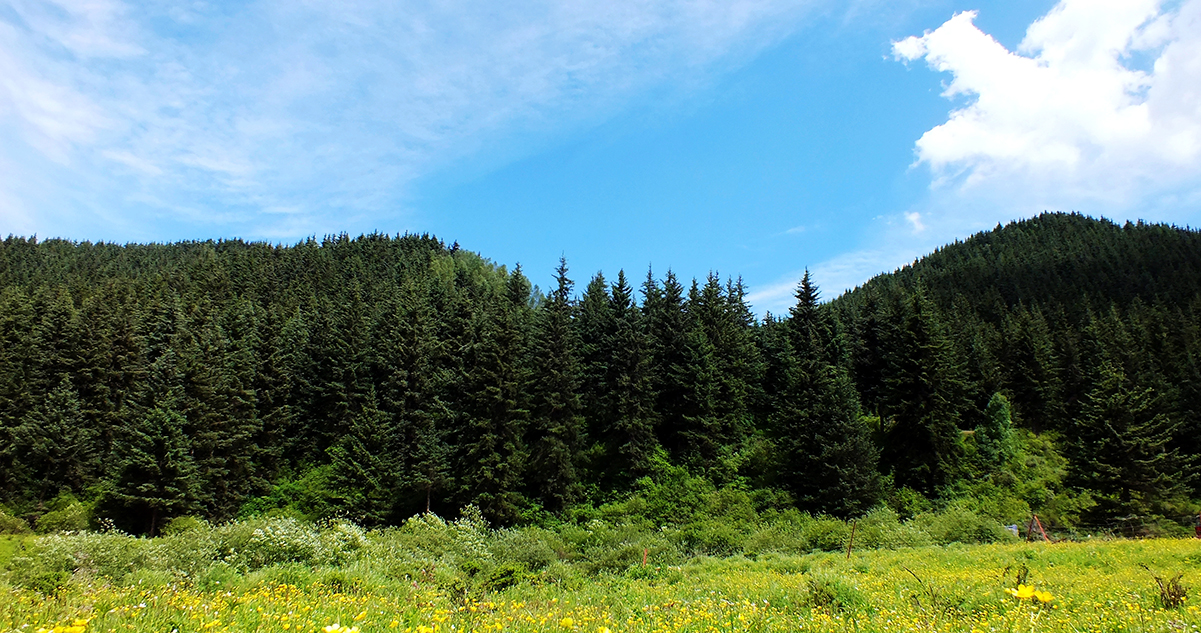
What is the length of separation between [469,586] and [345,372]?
155 ft

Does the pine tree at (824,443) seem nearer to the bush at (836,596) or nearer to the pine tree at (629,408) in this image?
the pine tree at (629,408)

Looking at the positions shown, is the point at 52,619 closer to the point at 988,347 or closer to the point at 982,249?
the point at 988,347

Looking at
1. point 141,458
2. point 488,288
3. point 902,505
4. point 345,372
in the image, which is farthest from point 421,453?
point 488,288

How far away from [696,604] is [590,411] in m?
44.7

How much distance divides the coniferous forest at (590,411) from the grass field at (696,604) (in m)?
25.4

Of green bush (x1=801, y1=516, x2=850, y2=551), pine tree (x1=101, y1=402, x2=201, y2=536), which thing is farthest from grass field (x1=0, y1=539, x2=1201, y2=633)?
pine tree (x1=101, y1=402, x2=201, y2=536)

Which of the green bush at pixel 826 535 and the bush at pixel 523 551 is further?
the green bush at pixel 826 535

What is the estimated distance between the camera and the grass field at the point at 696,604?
295 inches

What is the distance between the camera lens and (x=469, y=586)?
59.2 feet

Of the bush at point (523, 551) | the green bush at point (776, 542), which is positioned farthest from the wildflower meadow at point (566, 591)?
the green bush at point (776, 542)

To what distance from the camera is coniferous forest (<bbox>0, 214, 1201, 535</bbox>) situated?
1662 inches

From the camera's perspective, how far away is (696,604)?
467 inches

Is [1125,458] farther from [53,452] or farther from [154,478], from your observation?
[53,452]

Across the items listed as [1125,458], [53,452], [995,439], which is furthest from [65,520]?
[1125,458]
